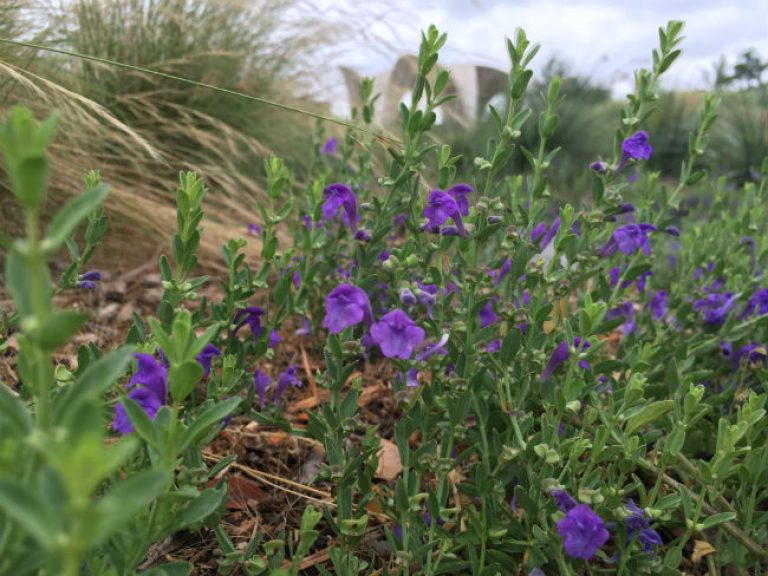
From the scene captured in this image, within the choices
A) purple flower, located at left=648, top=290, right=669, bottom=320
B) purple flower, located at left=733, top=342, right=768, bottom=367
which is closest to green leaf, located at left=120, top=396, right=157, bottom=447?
purple flower, located at left=733, top=342, right=768, bottom=367

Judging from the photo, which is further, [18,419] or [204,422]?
[204,422]

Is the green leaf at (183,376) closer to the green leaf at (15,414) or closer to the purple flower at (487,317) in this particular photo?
the green leaf at (15,414)

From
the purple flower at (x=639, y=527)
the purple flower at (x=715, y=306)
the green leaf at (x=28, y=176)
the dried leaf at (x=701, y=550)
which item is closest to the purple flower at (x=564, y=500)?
the purple flower at (x=639, y=527)

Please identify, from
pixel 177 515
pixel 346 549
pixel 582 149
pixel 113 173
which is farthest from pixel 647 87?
pixel 582 149

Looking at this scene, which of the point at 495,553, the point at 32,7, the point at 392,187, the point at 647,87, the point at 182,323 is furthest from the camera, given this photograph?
the point at 32,7

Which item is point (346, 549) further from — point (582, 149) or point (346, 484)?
point (582, 149)

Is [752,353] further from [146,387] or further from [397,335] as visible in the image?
[146,387]
